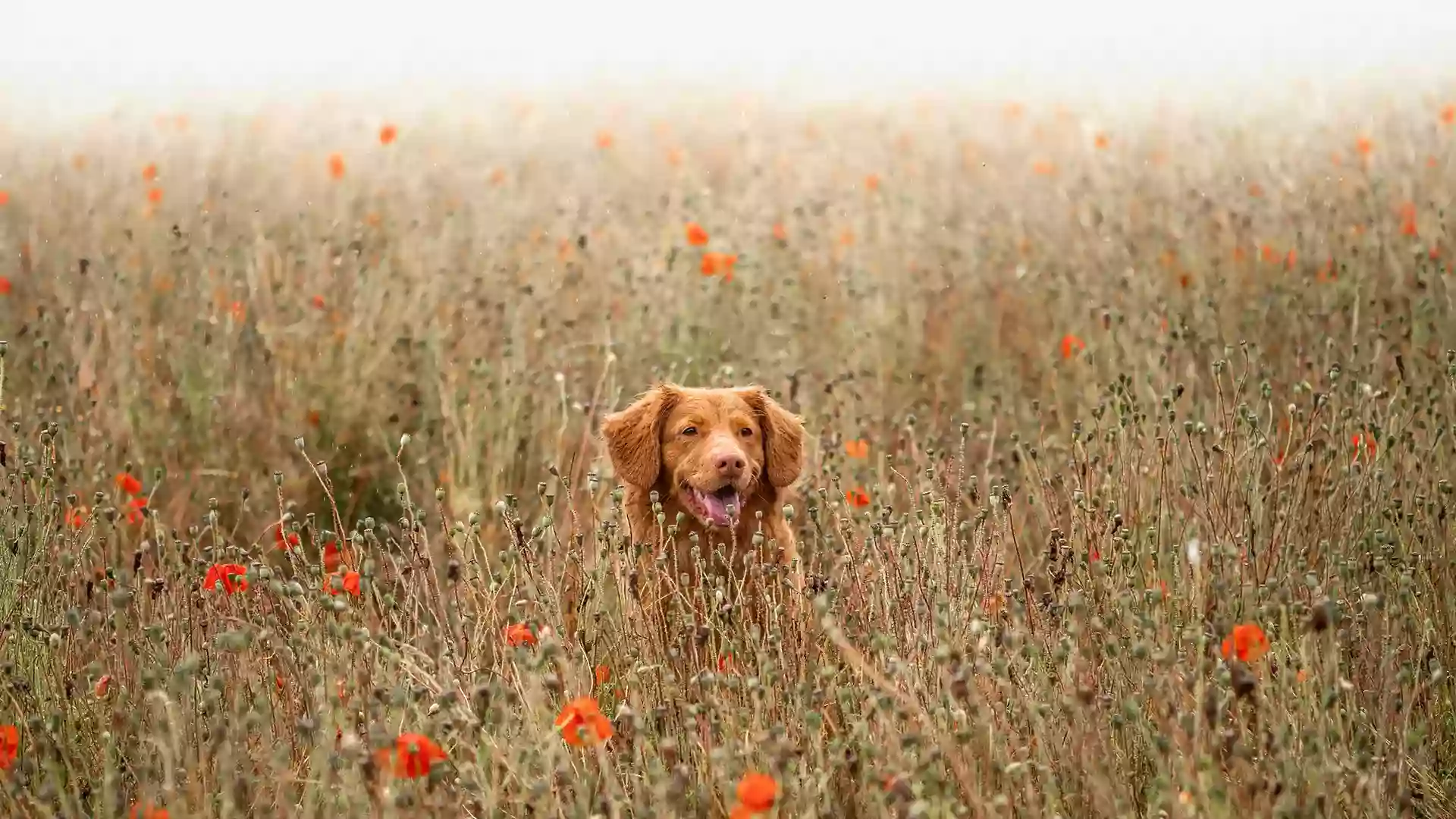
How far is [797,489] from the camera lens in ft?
16.2

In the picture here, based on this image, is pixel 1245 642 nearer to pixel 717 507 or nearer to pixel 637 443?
pixel 717 507

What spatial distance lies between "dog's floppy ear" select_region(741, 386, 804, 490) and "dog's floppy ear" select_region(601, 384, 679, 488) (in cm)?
34

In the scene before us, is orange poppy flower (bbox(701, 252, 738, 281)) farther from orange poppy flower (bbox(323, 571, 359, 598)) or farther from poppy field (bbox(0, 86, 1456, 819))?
orange poppy flower (bbox(323, 571, 359, 598))

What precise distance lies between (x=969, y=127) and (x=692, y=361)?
6180mm

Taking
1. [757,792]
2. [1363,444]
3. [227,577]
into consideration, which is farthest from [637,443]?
[757,792]

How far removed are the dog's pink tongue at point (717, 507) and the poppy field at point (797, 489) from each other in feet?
0.91

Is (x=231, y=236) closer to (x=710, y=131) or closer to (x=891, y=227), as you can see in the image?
(x=891, y=227)

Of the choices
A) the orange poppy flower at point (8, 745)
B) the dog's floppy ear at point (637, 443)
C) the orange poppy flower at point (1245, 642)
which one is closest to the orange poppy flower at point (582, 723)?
the orange poppy flower at point (8, 745)

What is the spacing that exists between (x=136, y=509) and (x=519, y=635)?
193cm

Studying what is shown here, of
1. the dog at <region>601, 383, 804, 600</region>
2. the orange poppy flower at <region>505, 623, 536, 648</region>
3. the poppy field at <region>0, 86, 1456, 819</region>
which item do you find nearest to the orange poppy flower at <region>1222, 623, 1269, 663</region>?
the poppy field at <region>0, 86, 1456, 819</region>

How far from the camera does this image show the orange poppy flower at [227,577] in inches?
133

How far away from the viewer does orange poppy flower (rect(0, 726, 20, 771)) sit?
2652 mm

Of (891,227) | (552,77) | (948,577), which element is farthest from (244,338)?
(552,77)

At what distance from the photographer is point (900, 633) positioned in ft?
10.1
